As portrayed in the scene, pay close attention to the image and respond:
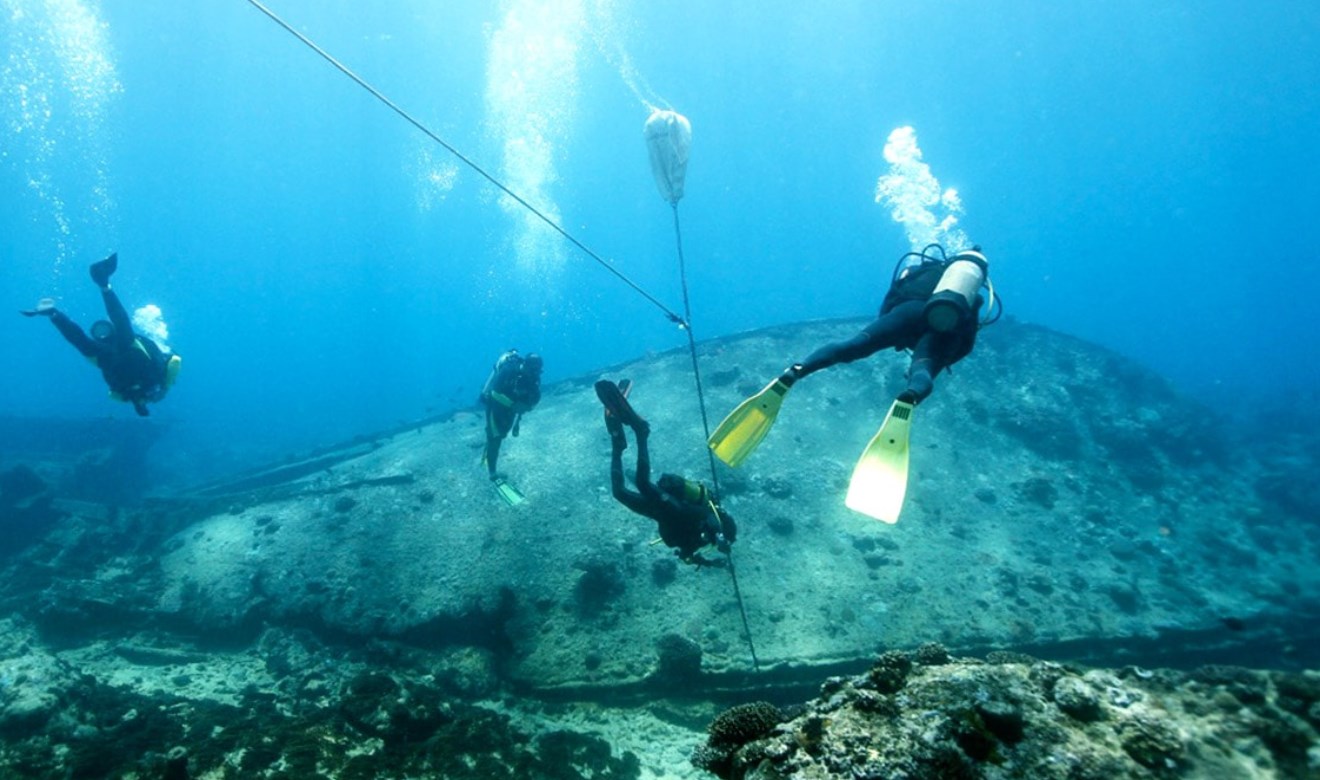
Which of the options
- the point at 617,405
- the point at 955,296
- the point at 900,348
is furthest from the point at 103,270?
the point at 955,296

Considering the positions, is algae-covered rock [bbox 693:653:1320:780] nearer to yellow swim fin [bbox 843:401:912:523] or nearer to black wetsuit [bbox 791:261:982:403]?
yellow swim fin [bbox 843:401:912:523]

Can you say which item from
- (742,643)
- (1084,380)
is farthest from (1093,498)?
(742,643)

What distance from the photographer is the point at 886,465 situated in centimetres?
450

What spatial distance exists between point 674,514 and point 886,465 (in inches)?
142

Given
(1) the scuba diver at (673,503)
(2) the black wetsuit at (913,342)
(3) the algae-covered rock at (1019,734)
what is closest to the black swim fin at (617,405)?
(1) the scuba diver at (673,503)

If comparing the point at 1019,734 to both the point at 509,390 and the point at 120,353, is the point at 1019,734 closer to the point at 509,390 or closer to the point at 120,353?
the point at 509,390

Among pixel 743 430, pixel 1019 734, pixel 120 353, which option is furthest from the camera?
pixel 120 353

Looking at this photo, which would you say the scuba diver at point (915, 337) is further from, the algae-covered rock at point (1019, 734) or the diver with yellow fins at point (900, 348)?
the algae-covered rock at point (1019, 734)

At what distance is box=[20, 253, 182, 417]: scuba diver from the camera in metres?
10.3

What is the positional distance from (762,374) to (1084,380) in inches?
369

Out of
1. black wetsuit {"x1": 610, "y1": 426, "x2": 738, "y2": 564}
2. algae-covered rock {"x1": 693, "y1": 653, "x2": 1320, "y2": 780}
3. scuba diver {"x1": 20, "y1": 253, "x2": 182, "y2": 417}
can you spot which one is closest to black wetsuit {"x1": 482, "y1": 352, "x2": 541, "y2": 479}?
black wetsuit {"x1": 610, "y1": 426, "x2": 738, "y2": 564}

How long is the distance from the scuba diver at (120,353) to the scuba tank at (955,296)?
40.9 feet

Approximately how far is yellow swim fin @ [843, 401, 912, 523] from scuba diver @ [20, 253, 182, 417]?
12007 millimetres

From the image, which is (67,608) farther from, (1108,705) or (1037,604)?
(1037,604)
